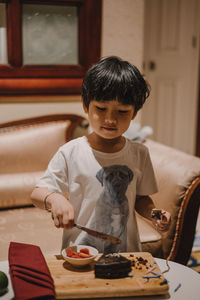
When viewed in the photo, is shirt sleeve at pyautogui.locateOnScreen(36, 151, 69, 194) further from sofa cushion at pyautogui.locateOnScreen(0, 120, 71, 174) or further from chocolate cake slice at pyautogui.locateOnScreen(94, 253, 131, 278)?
sofa cushion at pyautogui.locateOnScreen(0, 120, 71, 174)

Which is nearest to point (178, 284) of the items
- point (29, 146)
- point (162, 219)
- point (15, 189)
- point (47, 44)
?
point (162, 219)

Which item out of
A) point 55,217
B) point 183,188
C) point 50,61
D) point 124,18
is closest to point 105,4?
point 124,18

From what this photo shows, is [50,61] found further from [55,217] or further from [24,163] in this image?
[55,217]

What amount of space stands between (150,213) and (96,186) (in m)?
0.20

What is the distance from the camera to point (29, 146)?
2.16 meters

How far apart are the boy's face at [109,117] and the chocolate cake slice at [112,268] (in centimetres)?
34

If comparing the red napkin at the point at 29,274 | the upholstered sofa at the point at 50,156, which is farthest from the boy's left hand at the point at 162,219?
the upholstered sofa at the point at 50,156

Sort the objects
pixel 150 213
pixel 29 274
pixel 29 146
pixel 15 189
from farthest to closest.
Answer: pixel 29 146, pixel 15 189, pixel 150 213, pixel 29 274

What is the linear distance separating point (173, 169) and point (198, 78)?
2.83 metres

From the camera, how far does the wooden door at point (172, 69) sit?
4137 millimetres

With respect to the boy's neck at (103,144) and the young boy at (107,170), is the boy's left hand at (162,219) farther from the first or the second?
the boy's neck at (103,144)

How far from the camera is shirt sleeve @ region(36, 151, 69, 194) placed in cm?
112

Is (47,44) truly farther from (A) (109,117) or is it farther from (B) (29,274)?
(B) (29,274)

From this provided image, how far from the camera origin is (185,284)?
3.35 ft
